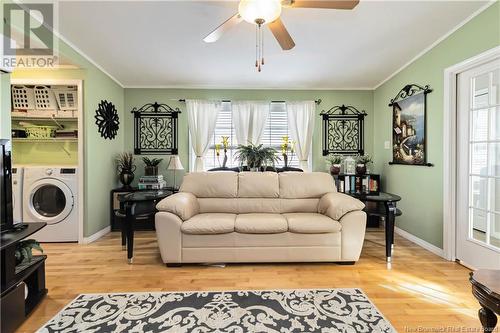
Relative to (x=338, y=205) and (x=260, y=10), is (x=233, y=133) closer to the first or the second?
(x=338, y=205)

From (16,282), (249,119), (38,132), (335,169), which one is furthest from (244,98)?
(16,282)

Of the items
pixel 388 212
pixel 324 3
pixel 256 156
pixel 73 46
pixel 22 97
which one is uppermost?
pixel 73 46

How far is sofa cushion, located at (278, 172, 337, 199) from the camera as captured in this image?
3.35m

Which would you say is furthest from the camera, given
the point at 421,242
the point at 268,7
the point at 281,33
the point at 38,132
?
the point at 38,132

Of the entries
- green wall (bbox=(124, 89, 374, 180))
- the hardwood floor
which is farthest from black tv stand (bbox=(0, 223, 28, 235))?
green wall (bbox=(124, 89, 374, 180))

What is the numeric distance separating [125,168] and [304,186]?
9.59 ft

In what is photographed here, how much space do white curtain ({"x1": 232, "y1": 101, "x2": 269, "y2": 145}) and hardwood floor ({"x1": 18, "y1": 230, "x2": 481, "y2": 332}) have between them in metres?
2.45

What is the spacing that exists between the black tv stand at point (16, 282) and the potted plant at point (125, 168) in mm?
2213

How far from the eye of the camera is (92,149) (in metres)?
3.65

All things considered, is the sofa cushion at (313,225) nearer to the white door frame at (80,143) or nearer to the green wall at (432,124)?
the green wall at (432,124)

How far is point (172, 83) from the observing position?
14.9ft

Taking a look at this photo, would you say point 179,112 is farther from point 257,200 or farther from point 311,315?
point 311,315

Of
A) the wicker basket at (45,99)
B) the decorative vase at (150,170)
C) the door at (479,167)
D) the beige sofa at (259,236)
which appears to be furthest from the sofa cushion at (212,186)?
the door at (479,167)

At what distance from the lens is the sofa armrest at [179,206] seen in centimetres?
275
